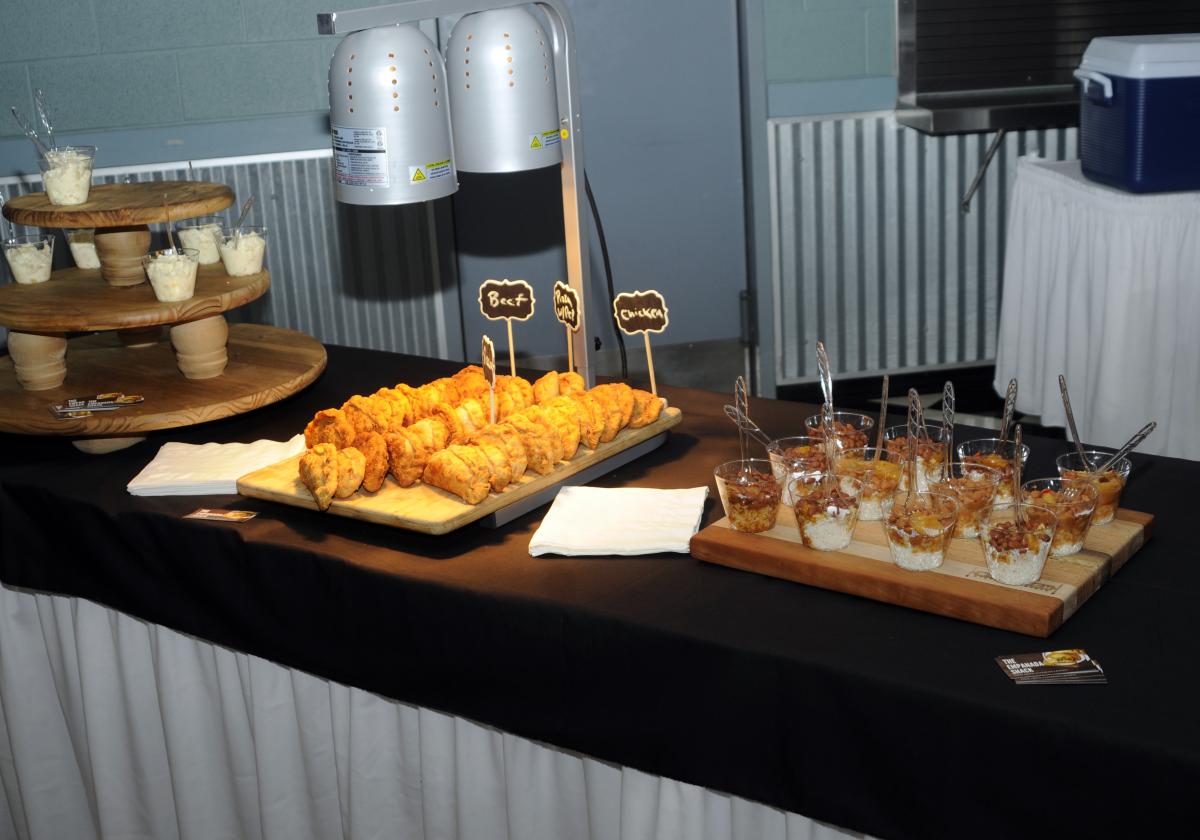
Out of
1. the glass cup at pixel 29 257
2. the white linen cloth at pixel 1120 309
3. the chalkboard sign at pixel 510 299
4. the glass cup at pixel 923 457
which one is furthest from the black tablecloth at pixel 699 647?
the white linen cloth at pixel 1120 309

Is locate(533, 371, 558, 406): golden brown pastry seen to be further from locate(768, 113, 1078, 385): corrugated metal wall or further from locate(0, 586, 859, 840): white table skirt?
locate(768, 113, 1078, 385): corrugated metal wall

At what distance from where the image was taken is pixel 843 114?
460 centimetres

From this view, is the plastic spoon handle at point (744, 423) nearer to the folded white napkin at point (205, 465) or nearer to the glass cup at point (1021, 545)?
the glass cup at point (1021, 545)

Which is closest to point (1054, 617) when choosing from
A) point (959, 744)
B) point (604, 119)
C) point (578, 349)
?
point (959, 744)

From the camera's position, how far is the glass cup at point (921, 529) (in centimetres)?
162

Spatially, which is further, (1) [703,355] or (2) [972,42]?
(1) [703,355]

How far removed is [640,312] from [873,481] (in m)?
0.64

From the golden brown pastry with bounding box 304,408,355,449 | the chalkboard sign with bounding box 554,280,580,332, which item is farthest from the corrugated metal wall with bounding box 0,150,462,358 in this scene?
the golden brown pastry with bounding box 304,408,355,449

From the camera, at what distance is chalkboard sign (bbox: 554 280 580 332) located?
7.50ft

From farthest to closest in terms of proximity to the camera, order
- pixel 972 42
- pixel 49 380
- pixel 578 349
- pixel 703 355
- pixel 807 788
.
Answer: pixel 703 355 < pixel 972 42 < pixel 49 380 < pixel 578 349 < pixel 807 788

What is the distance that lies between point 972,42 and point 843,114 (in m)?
0.51

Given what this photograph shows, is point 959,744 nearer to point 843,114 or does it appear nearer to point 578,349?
point 578,349

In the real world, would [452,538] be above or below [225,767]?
above

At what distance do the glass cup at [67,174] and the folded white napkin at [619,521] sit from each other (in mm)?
1185
